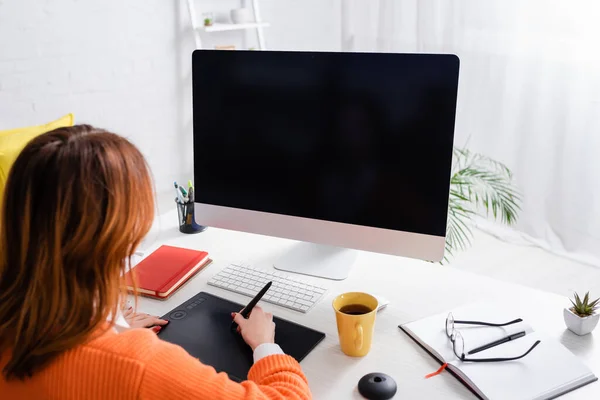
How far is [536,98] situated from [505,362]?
2.18 metres

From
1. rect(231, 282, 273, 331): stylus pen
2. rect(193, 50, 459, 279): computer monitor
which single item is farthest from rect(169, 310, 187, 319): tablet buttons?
rect(193, 50, 459, 279): computer monitor

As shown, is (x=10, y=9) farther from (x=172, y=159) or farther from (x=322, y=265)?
(x=322, y=265)

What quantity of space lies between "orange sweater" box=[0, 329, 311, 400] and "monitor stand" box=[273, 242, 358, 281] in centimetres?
56

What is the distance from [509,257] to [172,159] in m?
1.90

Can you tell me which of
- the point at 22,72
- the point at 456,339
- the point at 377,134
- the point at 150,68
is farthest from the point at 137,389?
the point at 150,68

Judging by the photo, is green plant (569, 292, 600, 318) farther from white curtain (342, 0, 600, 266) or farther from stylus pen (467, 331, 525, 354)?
white curtain (342, 0, 600, 266)

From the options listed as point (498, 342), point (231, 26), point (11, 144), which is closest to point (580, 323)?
point (498, 342)

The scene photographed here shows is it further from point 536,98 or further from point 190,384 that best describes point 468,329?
point 536,98

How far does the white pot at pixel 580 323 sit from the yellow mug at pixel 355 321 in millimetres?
380

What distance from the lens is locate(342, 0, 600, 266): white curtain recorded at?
8.88 ft

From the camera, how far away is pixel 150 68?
120 inches

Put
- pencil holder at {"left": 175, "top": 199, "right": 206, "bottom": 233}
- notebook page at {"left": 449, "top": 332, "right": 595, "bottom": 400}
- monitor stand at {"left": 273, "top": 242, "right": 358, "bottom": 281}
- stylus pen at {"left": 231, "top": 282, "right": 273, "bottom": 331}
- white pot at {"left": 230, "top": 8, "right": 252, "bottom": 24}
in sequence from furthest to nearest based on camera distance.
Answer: white pot at {"left": 230, "top": 8, "right": 252, "bottom": 24}
pencil holder at {"left": 175, "top": 199, "right": 206, "bottom": 233}
monitor stand at {"left": 273, "top": 242, "right": 358, "bottom": 281}
stylus pen at {"left": 231, "top": 282, "right": 273, "bottom": 331}
notebook page at {"left": 449, "top": 332, "right": 595, "bottom": 400}

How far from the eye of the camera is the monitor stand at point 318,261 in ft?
4.50

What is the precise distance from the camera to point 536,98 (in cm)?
288
